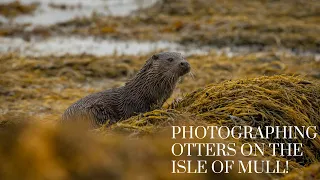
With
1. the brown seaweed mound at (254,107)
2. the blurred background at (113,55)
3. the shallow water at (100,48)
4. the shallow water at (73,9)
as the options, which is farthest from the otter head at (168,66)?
the shallow water at (73,9)

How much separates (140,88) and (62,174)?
3.49 meters

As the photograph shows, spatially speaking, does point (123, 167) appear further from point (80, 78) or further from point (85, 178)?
point (80, 78)

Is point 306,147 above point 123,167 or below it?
above

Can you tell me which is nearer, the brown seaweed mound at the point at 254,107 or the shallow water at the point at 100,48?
the brown seaweed mound at the point at 254,107

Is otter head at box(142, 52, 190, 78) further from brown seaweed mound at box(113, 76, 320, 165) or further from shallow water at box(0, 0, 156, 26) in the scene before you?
shallow water at box(0, 0, 156, 26)

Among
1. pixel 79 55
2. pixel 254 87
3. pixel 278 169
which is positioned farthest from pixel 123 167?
pixel 79 55

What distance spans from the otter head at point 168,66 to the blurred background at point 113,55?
0.30 meters

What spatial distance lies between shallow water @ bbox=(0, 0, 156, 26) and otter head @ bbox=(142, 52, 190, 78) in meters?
12.8

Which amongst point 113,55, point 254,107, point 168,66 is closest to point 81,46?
point 113,55

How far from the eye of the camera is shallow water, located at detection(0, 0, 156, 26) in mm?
18219

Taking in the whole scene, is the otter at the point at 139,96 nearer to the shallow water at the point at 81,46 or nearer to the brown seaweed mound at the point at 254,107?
the brown seaweed mound at the point at 254,107

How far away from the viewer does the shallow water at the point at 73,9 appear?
18.2m

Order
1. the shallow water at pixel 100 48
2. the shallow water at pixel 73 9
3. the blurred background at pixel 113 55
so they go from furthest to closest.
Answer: the shallow water at pixel 73 9, the shallow water at pixel 100 48, the blurred background at pixel 113 55

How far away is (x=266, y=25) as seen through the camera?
16.0 metres
